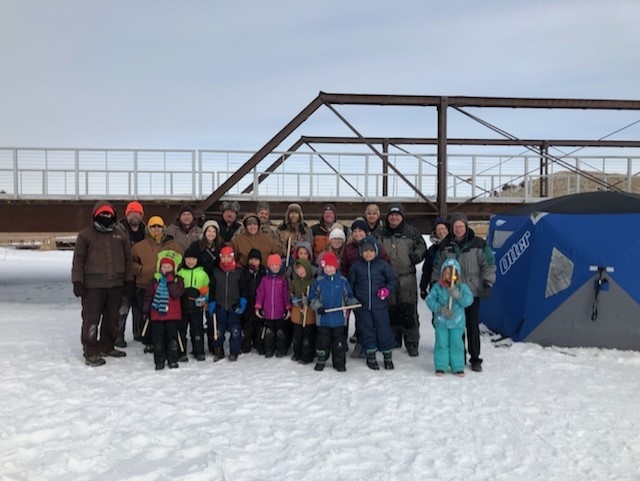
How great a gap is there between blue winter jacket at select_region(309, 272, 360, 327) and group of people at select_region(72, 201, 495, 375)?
0.04 feet

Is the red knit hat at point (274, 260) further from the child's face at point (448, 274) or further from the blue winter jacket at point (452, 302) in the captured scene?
the child's face at point (448, 274)

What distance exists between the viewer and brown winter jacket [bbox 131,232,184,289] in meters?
5.75

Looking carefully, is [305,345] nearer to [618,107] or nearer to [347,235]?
[347,235]

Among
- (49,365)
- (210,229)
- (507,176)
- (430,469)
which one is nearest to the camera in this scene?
(430,469)

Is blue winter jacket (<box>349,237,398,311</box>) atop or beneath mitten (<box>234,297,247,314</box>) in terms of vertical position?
atop

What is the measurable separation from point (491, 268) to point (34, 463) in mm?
4433

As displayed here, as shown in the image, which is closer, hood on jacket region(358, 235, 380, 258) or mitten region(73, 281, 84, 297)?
mitten region(73, 281, 84, 297)

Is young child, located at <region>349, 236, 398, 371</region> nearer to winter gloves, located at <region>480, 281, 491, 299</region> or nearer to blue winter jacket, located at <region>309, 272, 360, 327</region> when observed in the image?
blue winter jacket, located at <region>309, 272, 360, 327</region>

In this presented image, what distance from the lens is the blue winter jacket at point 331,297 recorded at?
17.2 feet

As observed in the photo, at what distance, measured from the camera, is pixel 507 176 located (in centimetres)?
1355

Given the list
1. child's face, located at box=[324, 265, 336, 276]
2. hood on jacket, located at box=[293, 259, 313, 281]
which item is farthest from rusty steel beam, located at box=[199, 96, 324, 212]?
child's face, located at box=[324, 265, 336, 276]

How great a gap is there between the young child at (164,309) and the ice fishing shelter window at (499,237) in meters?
4.79

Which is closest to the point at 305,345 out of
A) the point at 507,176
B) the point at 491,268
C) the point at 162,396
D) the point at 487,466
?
the point at 162,396

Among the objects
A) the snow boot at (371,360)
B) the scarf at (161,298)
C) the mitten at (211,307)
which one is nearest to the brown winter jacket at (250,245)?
the mitten at (211,307)
